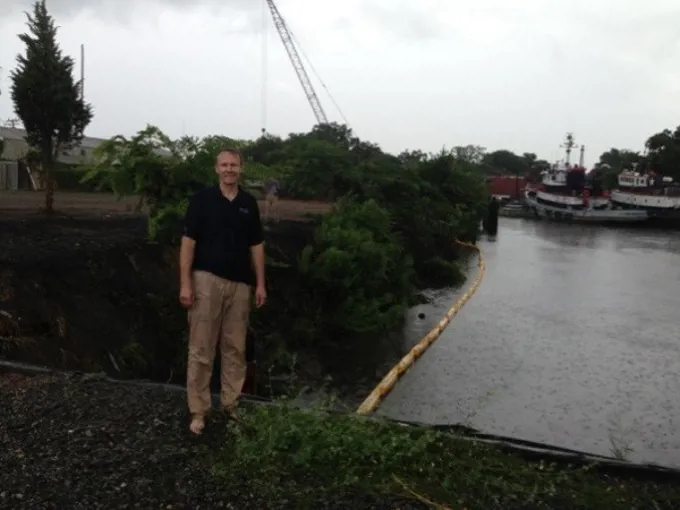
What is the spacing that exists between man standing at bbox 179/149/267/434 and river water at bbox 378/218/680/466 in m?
3.01

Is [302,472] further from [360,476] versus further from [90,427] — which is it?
[90,427]

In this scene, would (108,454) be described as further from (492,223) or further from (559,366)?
(492,223)

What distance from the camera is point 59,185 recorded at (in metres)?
30.7

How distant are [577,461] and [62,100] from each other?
11413 millimetres

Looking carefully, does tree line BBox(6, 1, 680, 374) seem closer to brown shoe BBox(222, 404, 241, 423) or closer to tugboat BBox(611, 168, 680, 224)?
brown shoe BBox(222, 404, 241, 423)

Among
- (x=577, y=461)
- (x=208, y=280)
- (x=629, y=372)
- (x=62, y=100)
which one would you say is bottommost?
(x=629, y=372)

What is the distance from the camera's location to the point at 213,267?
4.91m

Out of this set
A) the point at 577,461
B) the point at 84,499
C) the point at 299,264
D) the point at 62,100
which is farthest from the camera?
the point at 62,100

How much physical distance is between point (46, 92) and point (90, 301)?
236 inches

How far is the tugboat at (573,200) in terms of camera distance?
60.4 meters

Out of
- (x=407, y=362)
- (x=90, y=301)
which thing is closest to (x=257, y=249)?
(x=90, y=301)

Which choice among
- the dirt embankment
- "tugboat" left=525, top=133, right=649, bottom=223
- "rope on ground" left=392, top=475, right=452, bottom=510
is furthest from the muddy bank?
"tugboat" left=525, top=133, right=649, bottom=223

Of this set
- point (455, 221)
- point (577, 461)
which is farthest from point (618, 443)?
point (455, 221)

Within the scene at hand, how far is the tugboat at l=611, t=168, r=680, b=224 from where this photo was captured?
61.6 m
